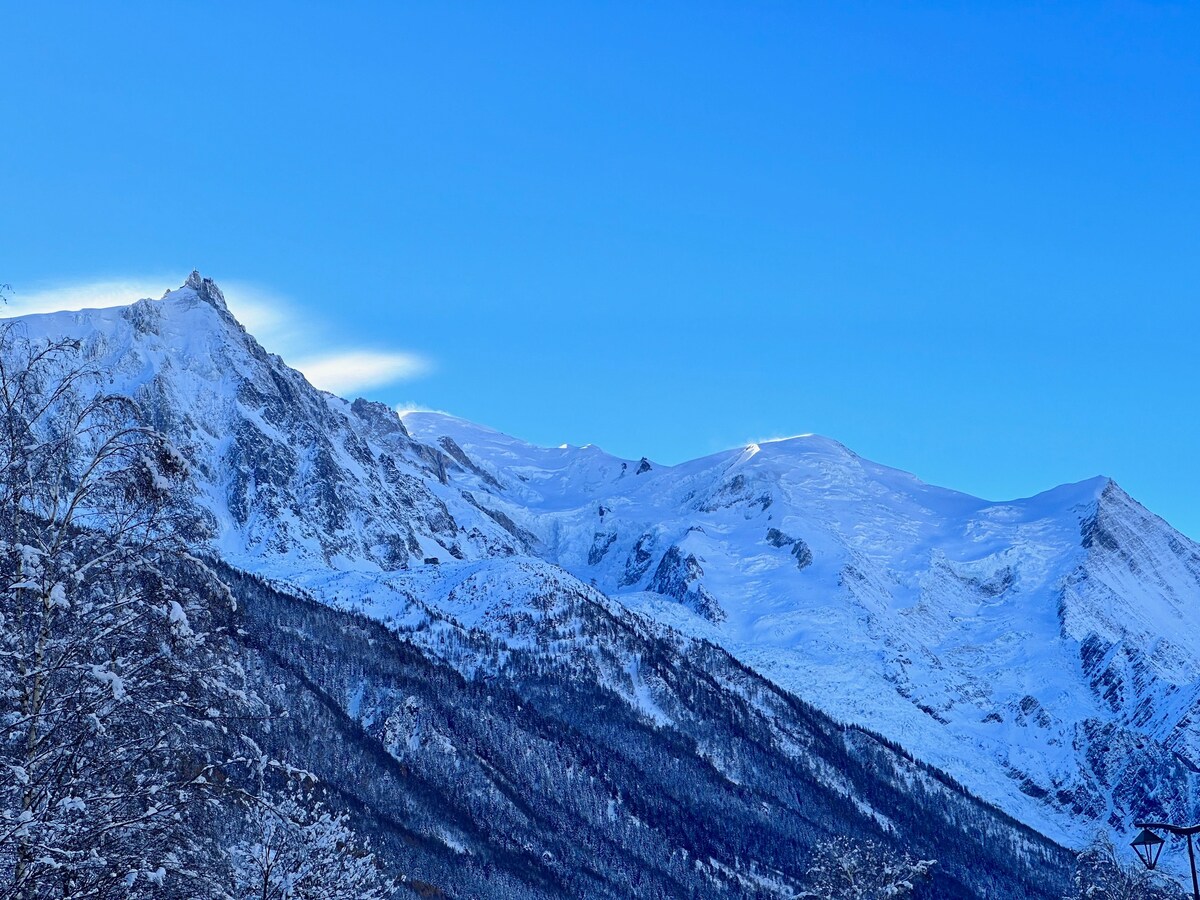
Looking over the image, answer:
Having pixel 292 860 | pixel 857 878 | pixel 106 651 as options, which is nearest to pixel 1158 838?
pixel 292 860

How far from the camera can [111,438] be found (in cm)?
2175

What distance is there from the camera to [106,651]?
22.3m

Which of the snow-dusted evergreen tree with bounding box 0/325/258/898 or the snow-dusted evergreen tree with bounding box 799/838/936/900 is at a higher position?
the snow-dusted evergreen tree with bounding box 799/838/936/900

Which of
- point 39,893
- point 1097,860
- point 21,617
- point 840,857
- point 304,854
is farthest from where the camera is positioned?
point 840,857

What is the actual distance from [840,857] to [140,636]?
67744mm

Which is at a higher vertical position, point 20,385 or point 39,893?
point 20,385

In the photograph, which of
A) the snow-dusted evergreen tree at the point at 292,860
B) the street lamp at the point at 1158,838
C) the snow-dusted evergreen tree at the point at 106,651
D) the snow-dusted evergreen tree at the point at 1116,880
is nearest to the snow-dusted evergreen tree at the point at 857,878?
the snow-dusted evergreen tree at the point at 1116,880

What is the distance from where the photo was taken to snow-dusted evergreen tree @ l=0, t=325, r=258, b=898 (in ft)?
68.1

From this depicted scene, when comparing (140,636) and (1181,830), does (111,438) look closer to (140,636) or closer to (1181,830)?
(140,636)

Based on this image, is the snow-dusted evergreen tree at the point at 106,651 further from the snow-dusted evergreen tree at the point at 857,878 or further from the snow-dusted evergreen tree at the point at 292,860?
the snow-dusted evergreen tree at the point at 857,878

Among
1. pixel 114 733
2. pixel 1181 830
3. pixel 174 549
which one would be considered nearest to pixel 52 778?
pixel 114 733

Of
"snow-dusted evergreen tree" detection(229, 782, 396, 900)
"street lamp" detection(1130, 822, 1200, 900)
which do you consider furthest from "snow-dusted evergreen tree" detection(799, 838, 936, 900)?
"street lamp" detection(1130, 822, 1200, 900)

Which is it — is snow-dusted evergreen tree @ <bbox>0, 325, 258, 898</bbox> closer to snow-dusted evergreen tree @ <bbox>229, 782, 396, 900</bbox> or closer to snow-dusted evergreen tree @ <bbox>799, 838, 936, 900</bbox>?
snow-dusted evergreen tree @ <bbox>229, 782, 396, 900</bbox>

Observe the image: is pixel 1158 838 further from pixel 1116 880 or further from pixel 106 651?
pixel 1116 880
